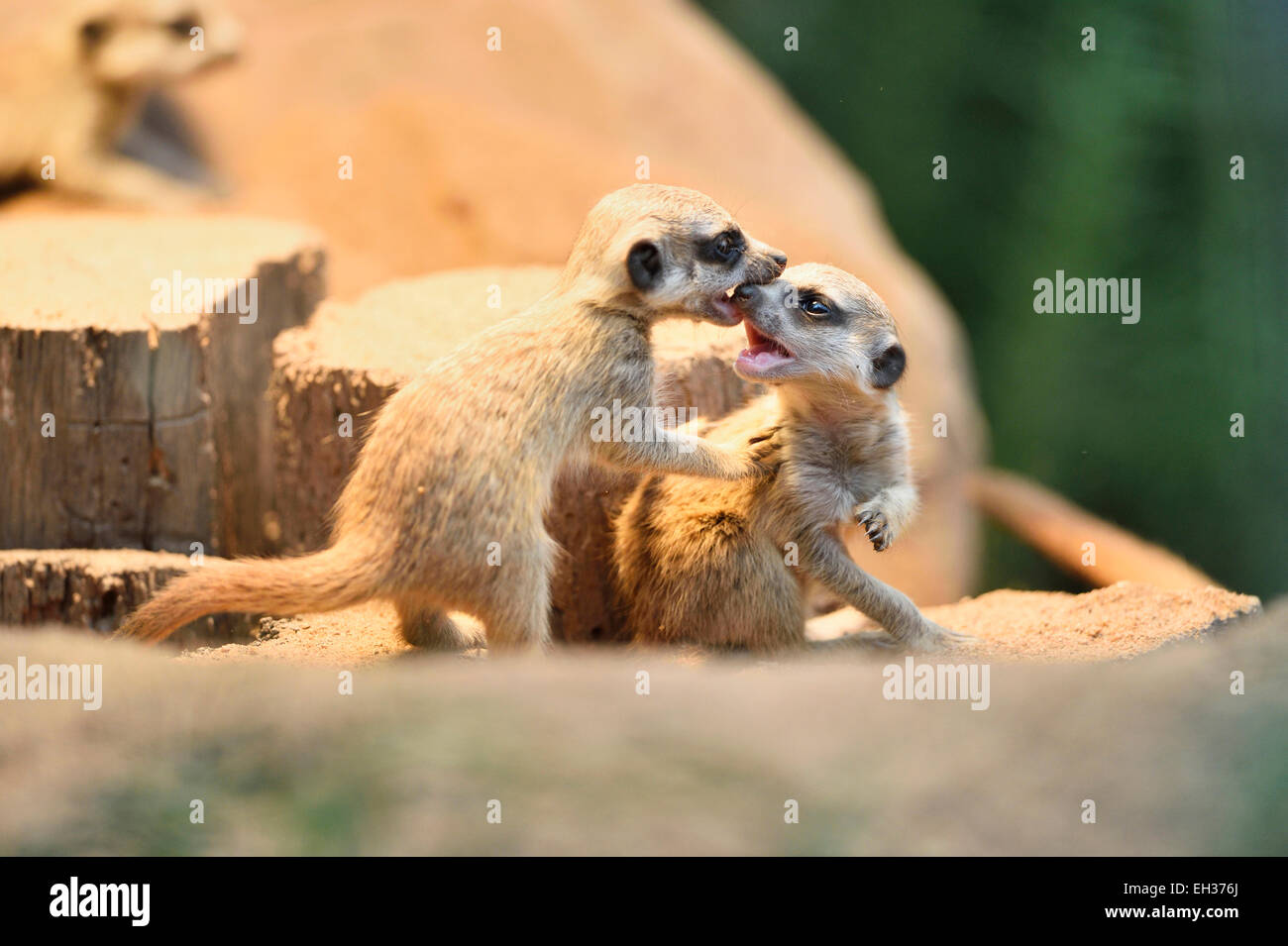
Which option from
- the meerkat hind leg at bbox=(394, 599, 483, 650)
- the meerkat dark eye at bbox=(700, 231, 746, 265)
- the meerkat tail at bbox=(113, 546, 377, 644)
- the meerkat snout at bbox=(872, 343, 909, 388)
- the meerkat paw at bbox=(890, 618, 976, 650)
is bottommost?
the meerkat paw at bbox=(890, 618, 976, 650)

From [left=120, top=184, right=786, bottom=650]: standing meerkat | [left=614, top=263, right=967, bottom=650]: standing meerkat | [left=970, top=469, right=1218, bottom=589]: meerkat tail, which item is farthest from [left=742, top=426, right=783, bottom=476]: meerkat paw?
[left=970, top=469, right=1218, bottom=589]: meerkat tail

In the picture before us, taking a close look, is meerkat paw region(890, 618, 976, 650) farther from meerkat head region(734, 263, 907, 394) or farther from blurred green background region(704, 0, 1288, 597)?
blurred green background region(704, 0, 1288, 597)

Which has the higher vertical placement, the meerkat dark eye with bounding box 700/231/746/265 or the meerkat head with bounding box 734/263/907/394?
the meerkat dark eye with bounding box 700/231/746/265

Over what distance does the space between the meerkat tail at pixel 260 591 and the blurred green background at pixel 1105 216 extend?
13.3 feet

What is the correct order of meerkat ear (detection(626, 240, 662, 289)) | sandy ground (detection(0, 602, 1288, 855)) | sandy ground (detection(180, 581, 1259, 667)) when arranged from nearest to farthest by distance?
sandy ground (detection(0, 602, 1288, 855)) < meerkat ear (detection(626, 240, 662, 289)) < sandy ground (detection(180, 581, 1259, 667))

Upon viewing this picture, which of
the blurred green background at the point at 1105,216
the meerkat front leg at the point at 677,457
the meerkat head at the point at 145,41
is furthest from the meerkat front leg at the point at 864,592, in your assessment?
the meerkat head at the point at 145,41

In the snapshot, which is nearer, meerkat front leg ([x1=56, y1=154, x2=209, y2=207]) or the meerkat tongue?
the meerkat tongue

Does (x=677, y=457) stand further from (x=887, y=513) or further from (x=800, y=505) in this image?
(x=887, y=513)

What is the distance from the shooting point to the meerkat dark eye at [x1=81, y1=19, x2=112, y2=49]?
731cm

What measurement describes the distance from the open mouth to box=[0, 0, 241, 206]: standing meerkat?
535cm

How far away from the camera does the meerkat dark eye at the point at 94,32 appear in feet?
24.0
